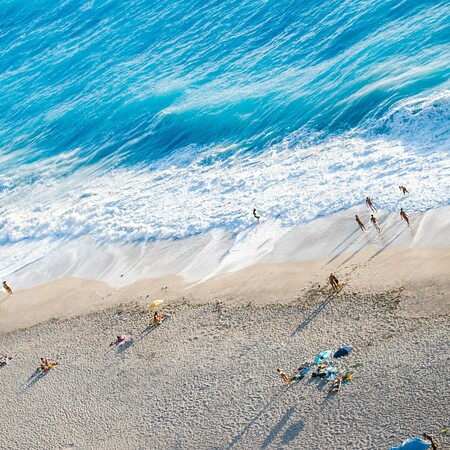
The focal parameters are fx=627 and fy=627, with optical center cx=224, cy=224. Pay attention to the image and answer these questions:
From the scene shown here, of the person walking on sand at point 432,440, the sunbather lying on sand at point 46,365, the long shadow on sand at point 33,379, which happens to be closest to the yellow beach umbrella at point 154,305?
the sunbather lying on sand at point 46,365

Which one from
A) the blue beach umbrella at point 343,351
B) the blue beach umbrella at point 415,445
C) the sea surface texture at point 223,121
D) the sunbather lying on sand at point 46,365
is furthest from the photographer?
the sea surface texture at point 223,121

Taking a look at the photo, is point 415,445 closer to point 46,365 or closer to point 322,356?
point 322,356

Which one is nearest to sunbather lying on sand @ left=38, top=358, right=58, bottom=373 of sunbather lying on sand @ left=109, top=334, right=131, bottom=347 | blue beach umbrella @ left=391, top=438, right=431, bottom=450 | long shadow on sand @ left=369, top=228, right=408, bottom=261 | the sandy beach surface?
the sandy beach surface

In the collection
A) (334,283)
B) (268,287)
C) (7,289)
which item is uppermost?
(7,289)

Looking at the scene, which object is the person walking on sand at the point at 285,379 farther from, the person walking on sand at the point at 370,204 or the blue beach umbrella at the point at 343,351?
the person walking on sand at the point at 370,204

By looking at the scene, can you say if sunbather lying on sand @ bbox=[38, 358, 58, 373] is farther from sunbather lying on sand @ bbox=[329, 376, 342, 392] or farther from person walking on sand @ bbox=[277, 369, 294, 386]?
sunbather lying on sand @ bbox=[329, 376, 342, 392]

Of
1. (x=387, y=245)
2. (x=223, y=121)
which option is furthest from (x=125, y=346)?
(x=223, y=121)

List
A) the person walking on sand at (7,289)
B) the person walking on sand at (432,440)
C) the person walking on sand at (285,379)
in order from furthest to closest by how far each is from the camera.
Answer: the person walking on sand at (7,289)
the person walking on sand at (285,379)
the person walking on sand at (432,440)
